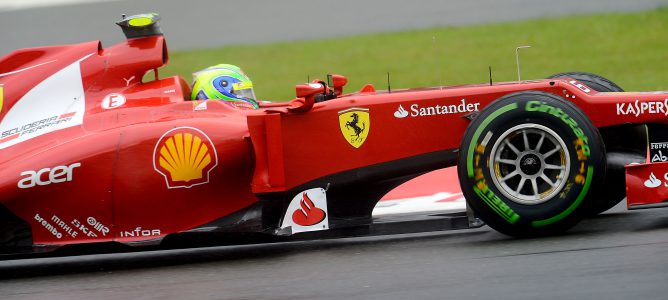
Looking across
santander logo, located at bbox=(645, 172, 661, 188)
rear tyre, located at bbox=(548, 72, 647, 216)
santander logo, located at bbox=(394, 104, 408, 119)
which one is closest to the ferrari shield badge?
santander logo, located at bbox=(394, 104, 408, 119)

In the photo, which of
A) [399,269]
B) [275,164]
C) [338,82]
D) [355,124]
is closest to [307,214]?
[275,164]

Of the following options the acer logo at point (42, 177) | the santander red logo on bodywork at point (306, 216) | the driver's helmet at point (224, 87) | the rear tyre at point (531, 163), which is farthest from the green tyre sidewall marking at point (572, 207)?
the acer logo at point (42, 177)

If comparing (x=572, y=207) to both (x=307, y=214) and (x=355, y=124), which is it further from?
(x=307, y=214)

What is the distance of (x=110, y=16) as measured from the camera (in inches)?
664

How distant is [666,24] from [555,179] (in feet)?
35.1

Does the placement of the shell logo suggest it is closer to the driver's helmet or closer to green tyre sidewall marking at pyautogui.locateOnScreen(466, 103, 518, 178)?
the driver's helmet

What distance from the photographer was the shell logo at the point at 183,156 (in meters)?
5.76

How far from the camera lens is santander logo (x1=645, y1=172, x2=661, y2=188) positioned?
5391mm

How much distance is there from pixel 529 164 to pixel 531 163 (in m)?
0.01

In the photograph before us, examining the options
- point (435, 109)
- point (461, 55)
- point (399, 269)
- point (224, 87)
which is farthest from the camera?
point (461, 55)

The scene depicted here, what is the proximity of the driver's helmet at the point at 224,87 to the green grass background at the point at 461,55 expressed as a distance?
7645 millimetres

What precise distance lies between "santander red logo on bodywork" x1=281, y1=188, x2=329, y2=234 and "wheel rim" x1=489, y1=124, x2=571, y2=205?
3.24 ft

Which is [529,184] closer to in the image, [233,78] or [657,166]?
[657,166]

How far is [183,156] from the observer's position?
5750mm
